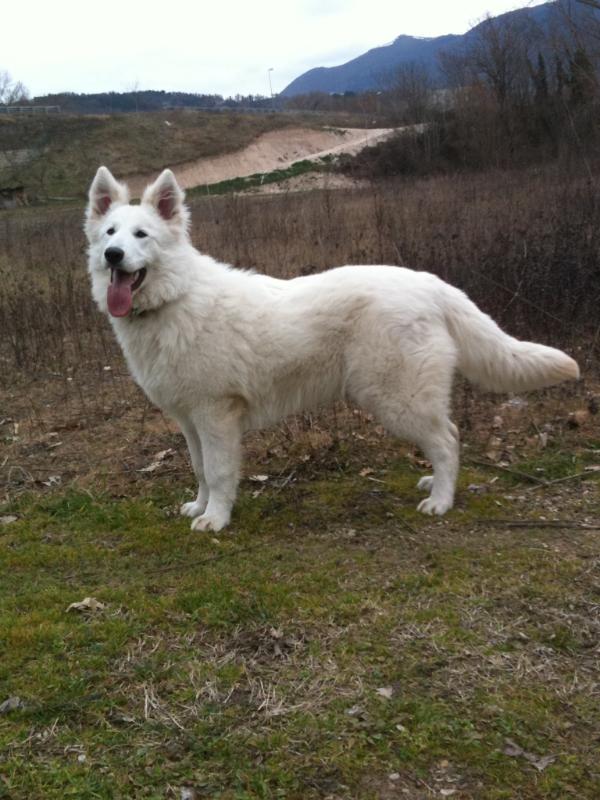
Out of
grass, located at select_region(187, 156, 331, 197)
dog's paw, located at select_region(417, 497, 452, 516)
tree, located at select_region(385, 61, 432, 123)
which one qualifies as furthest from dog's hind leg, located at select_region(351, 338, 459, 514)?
tree, located at select_region(385, 61, 432, 123)

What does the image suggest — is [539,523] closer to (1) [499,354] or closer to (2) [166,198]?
(1) [499,354]

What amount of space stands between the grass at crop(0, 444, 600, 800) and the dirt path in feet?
133

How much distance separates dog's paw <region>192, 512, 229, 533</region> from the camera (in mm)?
4871

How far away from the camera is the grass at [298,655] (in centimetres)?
273

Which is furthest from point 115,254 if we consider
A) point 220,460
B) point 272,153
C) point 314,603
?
point 272,153

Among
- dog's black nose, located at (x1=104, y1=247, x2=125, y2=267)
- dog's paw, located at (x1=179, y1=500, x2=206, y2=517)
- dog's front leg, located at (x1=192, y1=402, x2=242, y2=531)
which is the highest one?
dog's black nose, located at (x1=104, y1=247, x2=125, y2=267)

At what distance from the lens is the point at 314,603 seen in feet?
12.7

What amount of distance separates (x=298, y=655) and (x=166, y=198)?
10.5 feet

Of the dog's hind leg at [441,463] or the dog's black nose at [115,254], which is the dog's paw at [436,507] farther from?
the dog's black nose at [115,254]

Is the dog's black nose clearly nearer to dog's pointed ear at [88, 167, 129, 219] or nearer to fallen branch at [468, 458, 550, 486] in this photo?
dog's pointed ear at [88, 167, 129, 219]

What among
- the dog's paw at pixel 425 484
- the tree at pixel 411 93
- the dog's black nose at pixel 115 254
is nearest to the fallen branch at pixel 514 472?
the dog's paw at pixel 425 484

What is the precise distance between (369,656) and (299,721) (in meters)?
0.57

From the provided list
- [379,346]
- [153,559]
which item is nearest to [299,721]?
[153,559]

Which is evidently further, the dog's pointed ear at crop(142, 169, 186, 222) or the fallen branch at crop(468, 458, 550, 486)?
the fallen branch at crop(468, 458, 550, 486)
